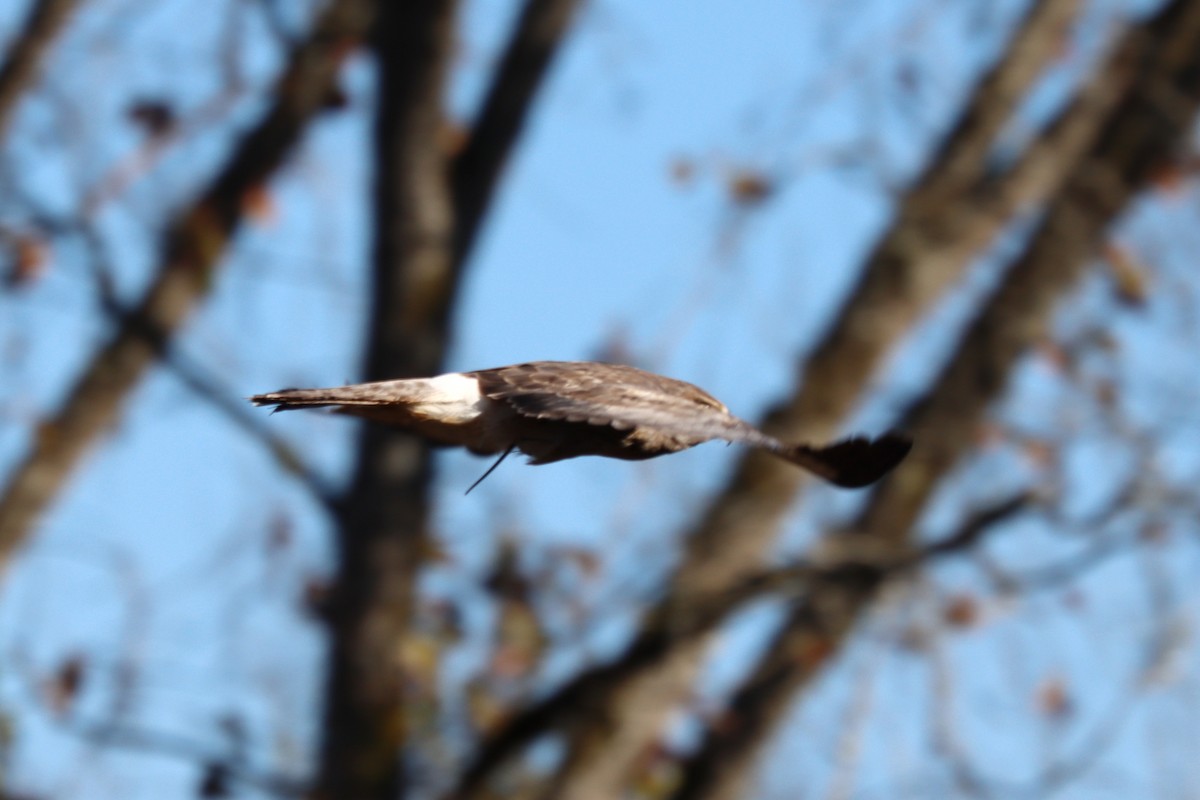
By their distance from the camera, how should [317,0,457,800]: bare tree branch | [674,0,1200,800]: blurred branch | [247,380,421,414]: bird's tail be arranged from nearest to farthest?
[247,380,421,414]: bird's tail
[317,0,457,800]: bare tree branch
[674,0,1200,800]: blurred branch

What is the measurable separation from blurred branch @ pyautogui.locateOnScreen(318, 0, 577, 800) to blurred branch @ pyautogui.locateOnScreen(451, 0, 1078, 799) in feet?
1.83

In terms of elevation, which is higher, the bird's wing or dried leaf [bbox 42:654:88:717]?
dried leaf [bbox 42:654:88:717]

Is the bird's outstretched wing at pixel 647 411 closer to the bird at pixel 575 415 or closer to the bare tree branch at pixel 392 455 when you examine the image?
the bird at pixel 575 415

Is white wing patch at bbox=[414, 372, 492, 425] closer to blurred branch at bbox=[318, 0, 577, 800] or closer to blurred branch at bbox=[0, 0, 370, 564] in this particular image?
blurred branch at bbox=[318, 0, 577, 800]

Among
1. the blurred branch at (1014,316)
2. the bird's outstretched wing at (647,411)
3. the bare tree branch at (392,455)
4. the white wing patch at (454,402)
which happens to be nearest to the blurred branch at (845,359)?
the blurred branch at (1014,316)

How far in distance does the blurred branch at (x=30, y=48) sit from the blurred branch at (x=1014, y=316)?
5.40m

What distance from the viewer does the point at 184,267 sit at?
32.1 feet

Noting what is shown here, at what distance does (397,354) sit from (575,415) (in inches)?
179

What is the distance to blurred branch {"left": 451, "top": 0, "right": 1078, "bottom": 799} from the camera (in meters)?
8.30

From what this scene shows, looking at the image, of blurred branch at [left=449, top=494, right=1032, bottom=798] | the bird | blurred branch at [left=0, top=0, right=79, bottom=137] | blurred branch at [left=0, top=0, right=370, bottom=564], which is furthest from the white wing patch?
blurred branch at [left=0, top=0, right=79, bottom=137]

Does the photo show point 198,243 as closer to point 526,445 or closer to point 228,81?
point 228,81

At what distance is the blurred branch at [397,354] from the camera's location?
7941 millimetres

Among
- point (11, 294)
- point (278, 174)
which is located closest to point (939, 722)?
point (278, 174)

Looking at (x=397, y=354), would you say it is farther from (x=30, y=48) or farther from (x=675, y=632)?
(x=30, y=48)
